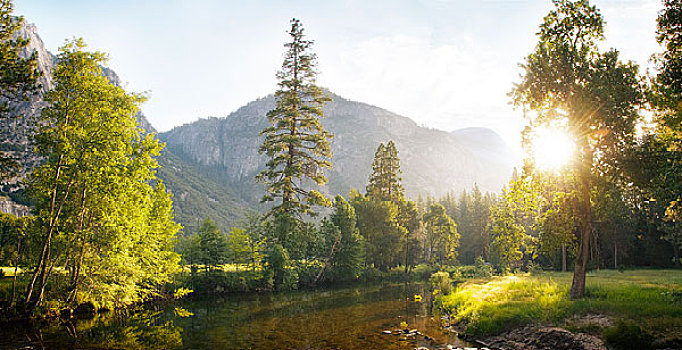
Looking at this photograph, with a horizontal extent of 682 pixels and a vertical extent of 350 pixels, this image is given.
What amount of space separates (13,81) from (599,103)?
84.8 feet

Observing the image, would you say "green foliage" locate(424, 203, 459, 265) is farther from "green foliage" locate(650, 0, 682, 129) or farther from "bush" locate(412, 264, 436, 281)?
"green foliage" locate(650, 0, 682, 129)

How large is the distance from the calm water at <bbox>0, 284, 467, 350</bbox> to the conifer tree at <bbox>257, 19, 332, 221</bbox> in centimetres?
1161

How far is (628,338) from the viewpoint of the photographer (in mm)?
10234

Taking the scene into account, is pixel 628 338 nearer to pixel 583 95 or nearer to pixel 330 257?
pixel 583 95

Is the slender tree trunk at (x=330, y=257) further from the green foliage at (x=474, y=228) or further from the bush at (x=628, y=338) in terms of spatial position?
the green foliage at (x=474, y=228)

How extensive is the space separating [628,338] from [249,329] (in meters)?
14.4

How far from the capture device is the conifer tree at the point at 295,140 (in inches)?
1352

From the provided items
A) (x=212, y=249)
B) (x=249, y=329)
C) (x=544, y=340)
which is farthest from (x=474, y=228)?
(x=544, y=340)

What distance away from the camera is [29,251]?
752 inches

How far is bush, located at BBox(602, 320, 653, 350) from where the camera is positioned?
1015 centimetres

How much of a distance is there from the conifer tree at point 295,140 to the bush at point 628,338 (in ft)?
85.0

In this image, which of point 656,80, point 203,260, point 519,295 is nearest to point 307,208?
point 203,260

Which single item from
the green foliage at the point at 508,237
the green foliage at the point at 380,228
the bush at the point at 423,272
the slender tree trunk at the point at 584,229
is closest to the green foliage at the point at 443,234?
the bush at the point at 423,272

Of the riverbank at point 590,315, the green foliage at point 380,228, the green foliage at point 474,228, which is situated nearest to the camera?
the riverbank at point 590,315
